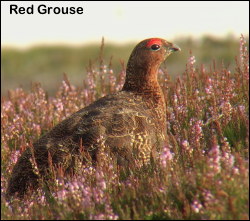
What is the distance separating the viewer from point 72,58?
27.1 meters

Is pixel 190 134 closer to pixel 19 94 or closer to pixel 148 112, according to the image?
pixel 148 112

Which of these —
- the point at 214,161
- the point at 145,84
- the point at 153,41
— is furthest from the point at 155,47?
the point at 214,161

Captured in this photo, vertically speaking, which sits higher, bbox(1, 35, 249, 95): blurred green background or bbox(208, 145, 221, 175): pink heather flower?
bbox(208, 145, 221, 175): pink heather flower

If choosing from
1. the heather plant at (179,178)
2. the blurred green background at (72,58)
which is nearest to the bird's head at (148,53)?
the heather plant at (179,178)

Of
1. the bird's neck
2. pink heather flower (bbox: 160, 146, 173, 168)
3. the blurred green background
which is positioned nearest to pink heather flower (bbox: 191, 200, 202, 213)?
pink heather flower (bbox: 160, 146, 173, 168)

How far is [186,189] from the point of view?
440 centimetres

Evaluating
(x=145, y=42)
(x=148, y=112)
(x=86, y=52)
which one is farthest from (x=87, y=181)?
(x=86, y=52)

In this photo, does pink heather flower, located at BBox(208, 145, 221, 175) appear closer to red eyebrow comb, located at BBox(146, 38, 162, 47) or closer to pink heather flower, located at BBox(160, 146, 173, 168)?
pink heather flower, located at BBox(160, 146, 173, 168)

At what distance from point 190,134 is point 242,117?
0.56 m

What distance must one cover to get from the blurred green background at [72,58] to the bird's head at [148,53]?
14.1 meters

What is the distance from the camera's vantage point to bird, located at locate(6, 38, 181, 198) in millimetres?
5695

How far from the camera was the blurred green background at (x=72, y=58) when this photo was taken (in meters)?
→ 22.5

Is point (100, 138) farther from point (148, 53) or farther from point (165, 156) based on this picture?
point (148, 53)

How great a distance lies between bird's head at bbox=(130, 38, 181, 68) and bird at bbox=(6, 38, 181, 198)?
532mm
